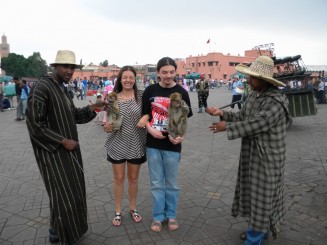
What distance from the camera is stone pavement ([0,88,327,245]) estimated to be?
3.45 meters

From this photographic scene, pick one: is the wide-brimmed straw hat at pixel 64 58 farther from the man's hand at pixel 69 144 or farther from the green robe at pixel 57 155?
the man's hand at pixel 69 144

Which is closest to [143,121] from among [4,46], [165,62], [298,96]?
[165,62]

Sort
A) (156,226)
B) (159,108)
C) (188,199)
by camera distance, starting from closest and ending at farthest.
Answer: (159,108) → (156,226) → (188,199)

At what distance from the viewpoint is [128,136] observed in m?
3.47

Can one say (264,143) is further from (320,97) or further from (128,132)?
(320,97)

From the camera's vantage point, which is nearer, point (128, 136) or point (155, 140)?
point (155, 140)

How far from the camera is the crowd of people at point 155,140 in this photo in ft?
9.25

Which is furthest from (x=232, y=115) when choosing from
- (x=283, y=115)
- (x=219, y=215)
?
(x=219, y=215)

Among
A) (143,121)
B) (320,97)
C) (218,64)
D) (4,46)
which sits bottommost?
(320,97)

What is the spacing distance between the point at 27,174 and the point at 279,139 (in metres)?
4.56

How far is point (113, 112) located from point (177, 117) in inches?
28.2

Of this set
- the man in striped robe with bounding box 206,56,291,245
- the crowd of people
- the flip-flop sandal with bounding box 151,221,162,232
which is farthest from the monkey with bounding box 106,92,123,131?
the flip-flop sandal with bounding box 151,221,162,232

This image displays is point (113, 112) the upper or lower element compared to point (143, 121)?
upper

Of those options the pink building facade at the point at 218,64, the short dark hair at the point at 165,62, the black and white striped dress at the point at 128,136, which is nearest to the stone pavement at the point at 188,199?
the black and white striped dress at the point at 128,136
